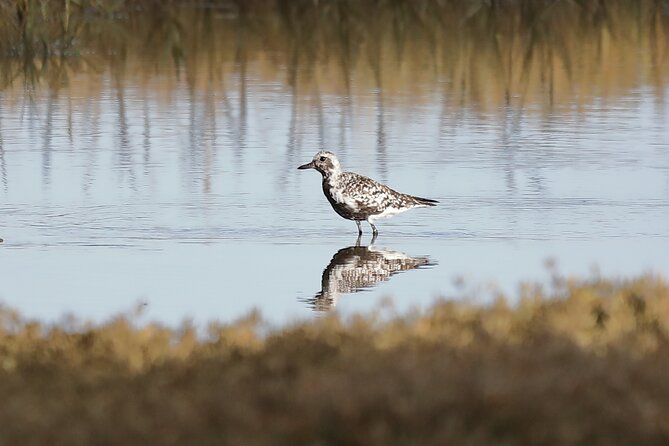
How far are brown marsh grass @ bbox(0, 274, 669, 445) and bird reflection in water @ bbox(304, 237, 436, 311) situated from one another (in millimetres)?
1988

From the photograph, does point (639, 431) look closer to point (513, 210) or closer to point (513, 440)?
point (513, 440)

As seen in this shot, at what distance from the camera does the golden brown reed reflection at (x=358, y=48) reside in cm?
2362

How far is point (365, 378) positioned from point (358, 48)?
21.7 m

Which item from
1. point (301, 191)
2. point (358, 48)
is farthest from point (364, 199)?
point (358, 48)

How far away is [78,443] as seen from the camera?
6344 millimetres

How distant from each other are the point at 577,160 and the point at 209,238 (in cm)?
519

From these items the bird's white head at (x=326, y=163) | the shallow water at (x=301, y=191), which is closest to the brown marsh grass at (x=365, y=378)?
the shallow water at (x=301, y=191)

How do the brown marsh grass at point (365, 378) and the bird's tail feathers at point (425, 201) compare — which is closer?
the brown marsh grass at point (365, 378)

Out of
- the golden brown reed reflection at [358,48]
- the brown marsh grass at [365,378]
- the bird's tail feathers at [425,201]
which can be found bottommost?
the golden brown reed reflection at [358,48]

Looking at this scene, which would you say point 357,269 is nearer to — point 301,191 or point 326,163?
point 326,163

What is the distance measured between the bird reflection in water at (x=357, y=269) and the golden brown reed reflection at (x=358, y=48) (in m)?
8.11

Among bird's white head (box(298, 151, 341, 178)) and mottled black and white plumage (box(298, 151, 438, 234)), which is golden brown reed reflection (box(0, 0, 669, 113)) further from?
mottled black and white plumage (box(298, 151, 438, 234))

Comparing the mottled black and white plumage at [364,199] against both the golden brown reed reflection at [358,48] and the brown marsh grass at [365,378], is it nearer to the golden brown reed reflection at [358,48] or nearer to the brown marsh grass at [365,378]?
the brown marsh grass at [365,378]

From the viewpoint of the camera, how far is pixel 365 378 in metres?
7.05
